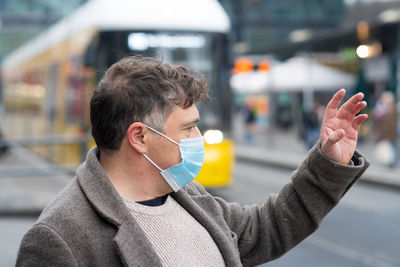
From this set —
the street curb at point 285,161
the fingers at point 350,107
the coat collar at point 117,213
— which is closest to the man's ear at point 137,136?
the coat collar at point 117,213

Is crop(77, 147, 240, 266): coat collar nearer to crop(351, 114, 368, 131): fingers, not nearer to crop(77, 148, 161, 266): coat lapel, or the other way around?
crop(77, 148, 161, 266): coat lapel

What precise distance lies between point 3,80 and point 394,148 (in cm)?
1705

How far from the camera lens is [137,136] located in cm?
204

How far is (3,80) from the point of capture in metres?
26.8

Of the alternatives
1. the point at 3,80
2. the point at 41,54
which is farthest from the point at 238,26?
the point at 41,54

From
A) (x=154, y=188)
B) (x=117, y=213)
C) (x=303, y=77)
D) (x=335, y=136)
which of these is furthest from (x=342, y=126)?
(x=303, y=77)

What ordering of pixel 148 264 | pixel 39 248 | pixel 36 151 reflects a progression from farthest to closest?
pixel 36 151
pixel 148 264
pixel 39 248

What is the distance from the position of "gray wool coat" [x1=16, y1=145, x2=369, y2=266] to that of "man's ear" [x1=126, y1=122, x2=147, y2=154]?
12 centimetres

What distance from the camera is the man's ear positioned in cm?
202

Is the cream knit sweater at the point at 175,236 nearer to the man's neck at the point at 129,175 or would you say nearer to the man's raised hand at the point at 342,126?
the man's neck at the point at 129,175

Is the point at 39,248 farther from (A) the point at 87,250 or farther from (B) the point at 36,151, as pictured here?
(B) the point at 36,151

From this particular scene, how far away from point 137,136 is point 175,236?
0.32 metres

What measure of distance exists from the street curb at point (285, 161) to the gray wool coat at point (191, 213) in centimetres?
941

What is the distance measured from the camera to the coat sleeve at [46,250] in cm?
177
